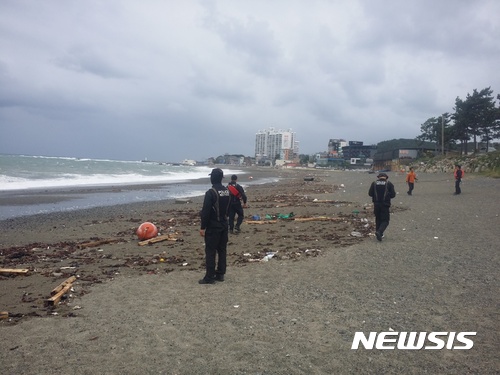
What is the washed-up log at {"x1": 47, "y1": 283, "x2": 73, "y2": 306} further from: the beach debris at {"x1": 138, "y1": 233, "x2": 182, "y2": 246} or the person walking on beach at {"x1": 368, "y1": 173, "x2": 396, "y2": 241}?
the person walking on beach at {"x1": 368, "y1": 173, "x2": 396, "y2": 241}

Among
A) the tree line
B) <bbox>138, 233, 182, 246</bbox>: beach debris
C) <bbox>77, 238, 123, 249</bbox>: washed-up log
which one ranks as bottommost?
<bbox>77, 238, 123, 249</bbox>: washed-up log

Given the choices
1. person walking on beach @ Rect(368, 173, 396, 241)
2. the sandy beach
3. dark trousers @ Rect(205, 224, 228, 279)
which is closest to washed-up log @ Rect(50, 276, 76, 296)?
the sandy beach

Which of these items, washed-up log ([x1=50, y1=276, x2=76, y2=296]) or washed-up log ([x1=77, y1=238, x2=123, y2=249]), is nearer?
washed-up log ([x1=50, y1=276, x2=76, y2=296])

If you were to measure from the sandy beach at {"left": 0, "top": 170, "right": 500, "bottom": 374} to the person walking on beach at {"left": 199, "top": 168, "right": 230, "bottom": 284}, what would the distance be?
1.04 feet

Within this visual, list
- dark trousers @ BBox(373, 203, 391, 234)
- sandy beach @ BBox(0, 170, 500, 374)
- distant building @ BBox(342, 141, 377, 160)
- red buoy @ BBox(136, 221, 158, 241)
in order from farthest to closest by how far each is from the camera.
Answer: distant building @ BBox(342, 141, 377, 160), red buoy @ BBox(136, 221, 158, 241), dark trousers @ BBox(373, 203, 391, 234), sandy beach @ BBox(0, 170, 500, 374)

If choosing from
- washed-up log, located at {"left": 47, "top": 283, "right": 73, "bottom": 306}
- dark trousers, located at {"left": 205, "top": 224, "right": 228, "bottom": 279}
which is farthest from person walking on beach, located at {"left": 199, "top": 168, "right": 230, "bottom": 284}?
washed-up log, located at {"left": 47, "top": 283, "right": 73, "bottom": 306}

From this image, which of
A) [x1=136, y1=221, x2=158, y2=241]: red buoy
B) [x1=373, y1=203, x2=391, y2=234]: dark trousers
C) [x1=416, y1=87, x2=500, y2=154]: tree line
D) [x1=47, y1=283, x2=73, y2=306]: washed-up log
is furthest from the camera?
[x1=416, y1=87, x2=500, y2=154]: tree line

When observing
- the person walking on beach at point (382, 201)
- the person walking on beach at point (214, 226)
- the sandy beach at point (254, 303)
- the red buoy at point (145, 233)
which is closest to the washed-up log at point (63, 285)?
the sandy beach at point (254, 303)

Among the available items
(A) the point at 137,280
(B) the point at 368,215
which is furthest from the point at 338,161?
(A) the point at 137,280

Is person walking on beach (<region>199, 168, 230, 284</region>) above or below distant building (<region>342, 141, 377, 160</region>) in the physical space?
below

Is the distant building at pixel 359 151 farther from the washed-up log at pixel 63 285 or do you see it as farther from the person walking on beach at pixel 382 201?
the washed-up log at pixel 63 285

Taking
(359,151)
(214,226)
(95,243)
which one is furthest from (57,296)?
(359,151)

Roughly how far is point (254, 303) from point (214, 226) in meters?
1.74

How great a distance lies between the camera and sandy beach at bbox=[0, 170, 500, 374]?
422cm
